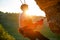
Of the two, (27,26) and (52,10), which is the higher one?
(52,10)

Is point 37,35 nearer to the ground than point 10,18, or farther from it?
farther from it

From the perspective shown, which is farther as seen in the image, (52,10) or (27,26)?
(52,10)

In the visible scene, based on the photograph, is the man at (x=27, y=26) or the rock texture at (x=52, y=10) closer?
the man at (x=27, y=26)

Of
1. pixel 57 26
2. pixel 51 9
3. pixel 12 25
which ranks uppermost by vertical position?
pixel 51 9

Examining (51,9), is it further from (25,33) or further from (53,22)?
(25,33)

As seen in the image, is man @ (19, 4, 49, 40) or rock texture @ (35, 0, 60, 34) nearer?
man @ (19, 4, 49, 40)

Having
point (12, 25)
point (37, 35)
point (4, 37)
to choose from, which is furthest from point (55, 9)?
point (12, 25)

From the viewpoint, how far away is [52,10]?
14.7 metres

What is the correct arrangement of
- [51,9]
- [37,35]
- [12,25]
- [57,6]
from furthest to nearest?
1. [12,25]
2. [51,9]
3. [57,6]
4. [37,35]

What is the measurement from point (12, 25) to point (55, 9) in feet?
171

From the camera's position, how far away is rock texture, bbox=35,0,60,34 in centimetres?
1377

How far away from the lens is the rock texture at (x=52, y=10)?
45.2 ft

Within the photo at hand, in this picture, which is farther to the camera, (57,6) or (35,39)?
(57,6)

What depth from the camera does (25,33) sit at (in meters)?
9.30
